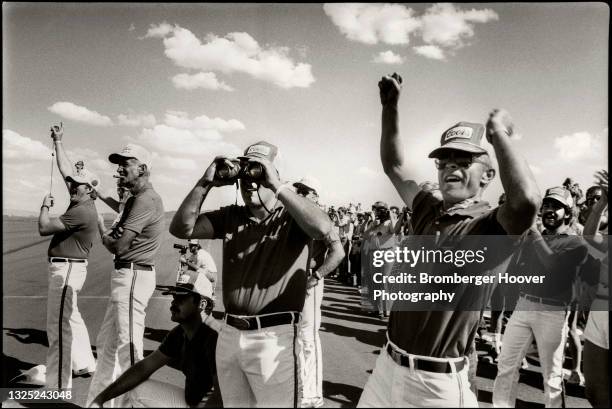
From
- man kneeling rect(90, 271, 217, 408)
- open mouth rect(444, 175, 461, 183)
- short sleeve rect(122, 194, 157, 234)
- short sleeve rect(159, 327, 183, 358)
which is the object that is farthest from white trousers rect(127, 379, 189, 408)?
open mouth rect(444, 175, 461, 183)

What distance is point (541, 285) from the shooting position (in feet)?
10.9

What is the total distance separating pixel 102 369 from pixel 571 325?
14.6 feet

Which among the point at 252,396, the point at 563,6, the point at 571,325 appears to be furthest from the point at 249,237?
the point at 571,325

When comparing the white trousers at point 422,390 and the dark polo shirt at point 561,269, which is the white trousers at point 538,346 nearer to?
the dark polo shirt at point 561,269

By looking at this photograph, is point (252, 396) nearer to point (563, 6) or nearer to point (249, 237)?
point (249, 237)

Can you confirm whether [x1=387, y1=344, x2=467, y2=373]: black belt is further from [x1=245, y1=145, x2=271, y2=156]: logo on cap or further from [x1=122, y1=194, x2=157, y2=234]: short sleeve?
[x1=122, y1=194, x2=157, y2=234]: short sleeve

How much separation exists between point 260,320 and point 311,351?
64.5 inches

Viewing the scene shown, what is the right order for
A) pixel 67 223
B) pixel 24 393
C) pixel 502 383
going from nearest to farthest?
pixel 24 393 < pixel 502 383 < pixel 67 223

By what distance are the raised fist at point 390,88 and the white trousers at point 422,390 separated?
1.28 m

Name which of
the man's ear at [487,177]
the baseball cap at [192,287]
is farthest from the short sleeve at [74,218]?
the man's ear at [487,177]

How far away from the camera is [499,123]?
1.61 meters

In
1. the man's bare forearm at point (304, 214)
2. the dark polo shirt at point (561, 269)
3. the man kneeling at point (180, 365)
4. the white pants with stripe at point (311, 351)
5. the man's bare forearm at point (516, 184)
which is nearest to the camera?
the man's bare forearm at point (516, 184)

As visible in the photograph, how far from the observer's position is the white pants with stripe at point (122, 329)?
3.25m

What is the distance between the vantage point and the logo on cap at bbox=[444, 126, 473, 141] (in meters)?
1.97
